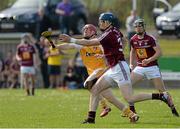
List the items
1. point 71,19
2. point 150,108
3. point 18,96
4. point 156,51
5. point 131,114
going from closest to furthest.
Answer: point 131,114 < point 156,51 < point 150,108 < point 18,96 < point 71,19

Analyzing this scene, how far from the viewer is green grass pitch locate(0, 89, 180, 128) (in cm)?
1641

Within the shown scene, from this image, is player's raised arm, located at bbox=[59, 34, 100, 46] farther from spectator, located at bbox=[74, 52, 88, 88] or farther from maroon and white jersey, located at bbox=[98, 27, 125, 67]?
spectator, located at bbox=[74, 52, 88, 88]

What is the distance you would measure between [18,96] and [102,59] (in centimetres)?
870

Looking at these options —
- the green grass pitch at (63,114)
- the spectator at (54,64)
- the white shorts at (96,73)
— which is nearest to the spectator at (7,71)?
the spectator at (54,64)

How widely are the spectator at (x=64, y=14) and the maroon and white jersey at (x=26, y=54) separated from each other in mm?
6360

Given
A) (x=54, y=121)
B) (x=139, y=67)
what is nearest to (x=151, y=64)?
(x=139, y=67)

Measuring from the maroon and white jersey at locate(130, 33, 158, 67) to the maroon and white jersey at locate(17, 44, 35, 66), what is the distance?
10.2 m

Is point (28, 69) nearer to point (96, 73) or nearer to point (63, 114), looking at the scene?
point (63, 114)

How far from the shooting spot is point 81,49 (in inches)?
740

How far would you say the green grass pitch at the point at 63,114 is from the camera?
53.8 ft

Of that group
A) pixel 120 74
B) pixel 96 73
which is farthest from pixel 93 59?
pixel 120 74

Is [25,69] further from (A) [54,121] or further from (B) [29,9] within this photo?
(A) [54,121]

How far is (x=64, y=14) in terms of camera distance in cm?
3497

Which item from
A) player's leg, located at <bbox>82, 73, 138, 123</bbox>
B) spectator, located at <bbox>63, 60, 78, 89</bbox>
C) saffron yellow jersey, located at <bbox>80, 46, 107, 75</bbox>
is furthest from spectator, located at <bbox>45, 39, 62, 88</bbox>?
player's leg, located at <bbox>82, 73, 138, 123</bbox>
